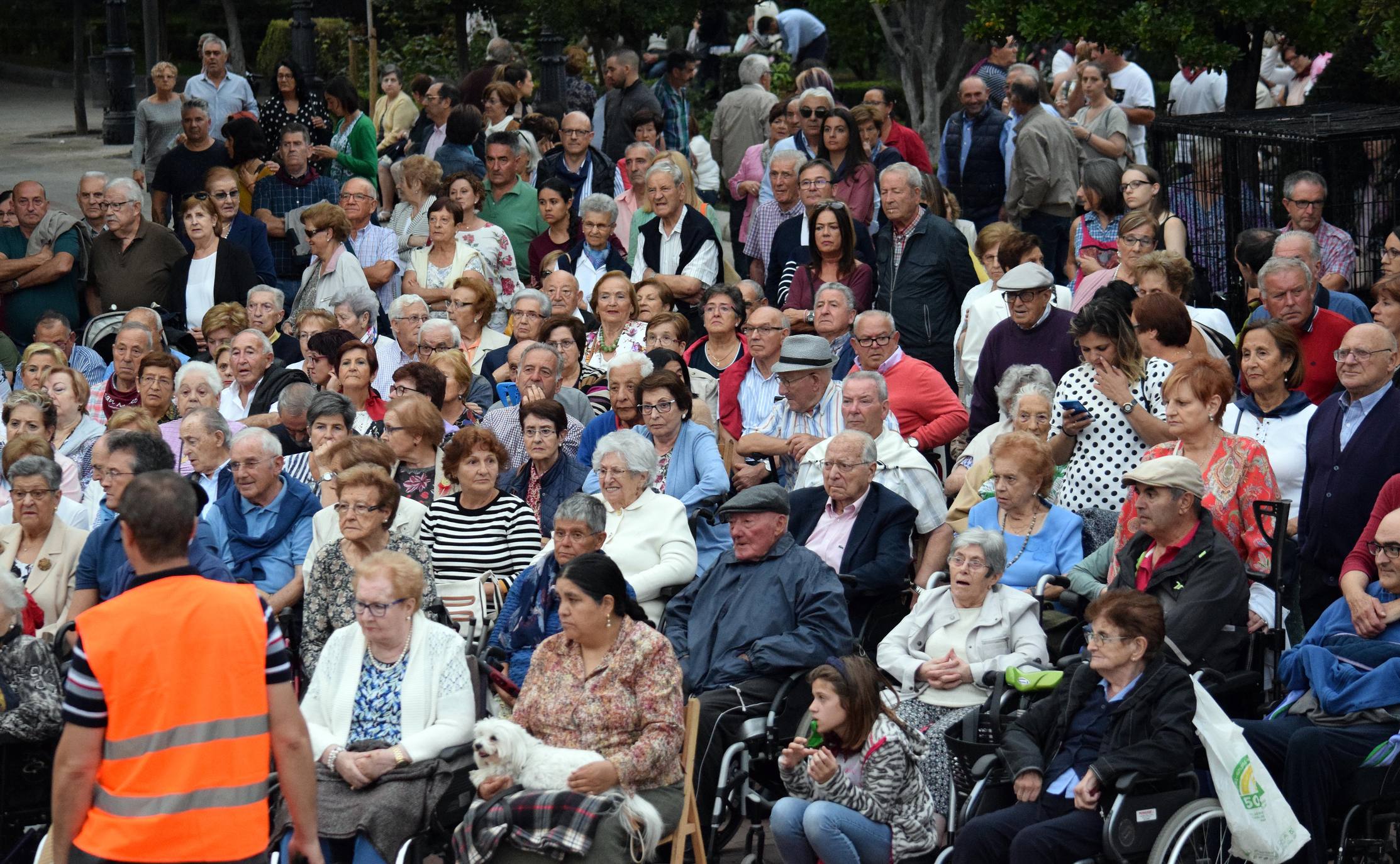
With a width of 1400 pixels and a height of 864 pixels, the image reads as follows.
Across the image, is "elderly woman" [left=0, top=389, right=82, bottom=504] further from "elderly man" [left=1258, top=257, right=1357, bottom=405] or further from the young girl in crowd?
"elderly man" [left=1258, top=257, right=1357, bottom=405]

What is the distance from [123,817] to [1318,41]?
9852 millimetres

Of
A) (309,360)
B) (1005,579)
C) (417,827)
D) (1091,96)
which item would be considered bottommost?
(417,827)

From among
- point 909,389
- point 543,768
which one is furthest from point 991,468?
point 543,768

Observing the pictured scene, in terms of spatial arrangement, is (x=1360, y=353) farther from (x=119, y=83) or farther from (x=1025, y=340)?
(x=119, y=83)

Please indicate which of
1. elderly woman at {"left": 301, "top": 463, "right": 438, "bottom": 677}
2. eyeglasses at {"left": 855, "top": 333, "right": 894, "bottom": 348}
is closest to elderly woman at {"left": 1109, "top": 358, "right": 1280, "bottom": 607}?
eyeglasses at {"left": 855, "top": 333, "right": 894, "bottom": 348}

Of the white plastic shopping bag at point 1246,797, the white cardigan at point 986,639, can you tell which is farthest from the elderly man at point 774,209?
the white plastic shopping bag at point 1246,797

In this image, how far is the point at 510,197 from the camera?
12.2m

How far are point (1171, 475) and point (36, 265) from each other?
7.55 m

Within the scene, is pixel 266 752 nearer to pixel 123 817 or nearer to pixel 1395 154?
pixel 123 817

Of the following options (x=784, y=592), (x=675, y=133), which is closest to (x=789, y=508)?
(x=784, y=592)

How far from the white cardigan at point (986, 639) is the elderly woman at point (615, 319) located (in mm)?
3435

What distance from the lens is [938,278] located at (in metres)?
9.83

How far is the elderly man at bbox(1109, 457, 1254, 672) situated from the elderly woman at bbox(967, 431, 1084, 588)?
1.97 ft

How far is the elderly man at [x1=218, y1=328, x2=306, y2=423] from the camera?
9.24 metres
